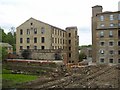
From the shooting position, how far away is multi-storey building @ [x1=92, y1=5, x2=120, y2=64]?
205 feet

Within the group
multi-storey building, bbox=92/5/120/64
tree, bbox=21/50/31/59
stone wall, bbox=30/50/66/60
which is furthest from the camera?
multi-storey building, bbox=92/5/120/64

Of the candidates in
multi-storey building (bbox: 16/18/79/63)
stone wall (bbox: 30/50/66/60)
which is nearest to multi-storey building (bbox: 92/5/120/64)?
multi-storey building (bbox: 16/18/79/63)

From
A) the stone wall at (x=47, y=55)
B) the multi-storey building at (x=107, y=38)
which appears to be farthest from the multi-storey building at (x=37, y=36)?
the multi-storey building at (x=107, y=38)

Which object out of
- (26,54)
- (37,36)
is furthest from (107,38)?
(26,54)

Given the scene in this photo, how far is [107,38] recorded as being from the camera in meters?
64.0

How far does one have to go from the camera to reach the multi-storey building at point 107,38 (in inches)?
2466

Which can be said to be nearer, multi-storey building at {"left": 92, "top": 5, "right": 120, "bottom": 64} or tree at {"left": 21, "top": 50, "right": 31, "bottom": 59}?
tree at {"left": 21, "top": 50, "right": 31, "bottom": 59}

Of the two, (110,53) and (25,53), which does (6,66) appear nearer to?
(25,53)

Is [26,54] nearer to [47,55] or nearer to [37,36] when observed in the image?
[47,55]

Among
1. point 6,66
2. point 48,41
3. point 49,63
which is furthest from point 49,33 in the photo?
point 6,66

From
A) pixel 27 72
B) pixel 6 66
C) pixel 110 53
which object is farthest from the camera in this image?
pixel 110 53

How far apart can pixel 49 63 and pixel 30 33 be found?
18.0m

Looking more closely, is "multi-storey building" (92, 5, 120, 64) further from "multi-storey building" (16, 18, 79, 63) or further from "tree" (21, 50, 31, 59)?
"tree" (21, 50, 31, 59)

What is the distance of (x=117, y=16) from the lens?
6378 centimetres
